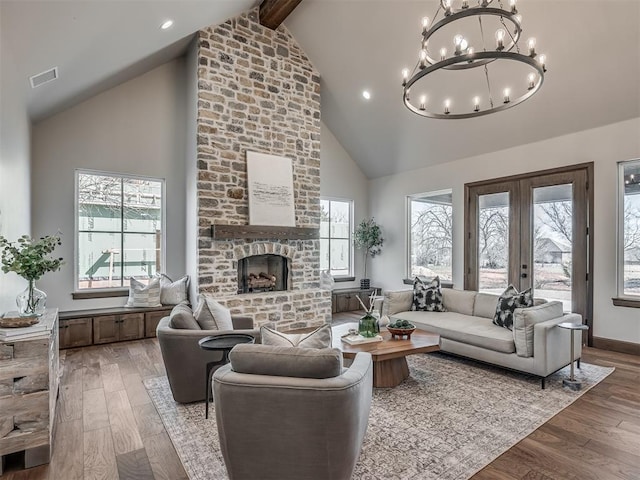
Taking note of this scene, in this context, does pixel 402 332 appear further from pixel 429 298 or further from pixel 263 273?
pixel 263 273

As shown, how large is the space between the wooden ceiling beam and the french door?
4.17 m

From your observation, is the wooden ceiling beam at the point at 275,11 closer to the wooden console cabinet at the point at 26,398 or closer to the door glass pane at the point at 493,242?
the door glass pane at the point at 493,242

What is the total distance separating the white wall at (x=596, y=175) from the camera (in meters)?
4.62

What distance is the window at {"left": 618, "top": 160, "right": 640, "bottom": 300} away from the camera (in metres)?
4.58

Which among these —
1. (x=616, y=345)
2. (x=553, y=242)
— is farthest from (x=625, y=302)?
(x=553, y=242)

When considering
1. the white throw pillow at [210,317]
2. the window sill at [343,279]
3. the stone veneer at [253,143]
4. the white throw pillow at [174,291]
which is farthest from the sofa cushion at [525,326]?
the window sill at [343,279]

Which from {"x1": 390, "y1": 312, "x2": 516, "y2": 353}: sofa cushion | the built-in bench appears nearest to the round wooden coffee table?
{"x1": 390, "y1": 312, "x2": 516, "y2": 353}: sofa cushion

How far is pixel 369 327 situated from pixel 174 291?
3430 mm

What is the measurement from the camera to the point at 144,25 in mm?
4098

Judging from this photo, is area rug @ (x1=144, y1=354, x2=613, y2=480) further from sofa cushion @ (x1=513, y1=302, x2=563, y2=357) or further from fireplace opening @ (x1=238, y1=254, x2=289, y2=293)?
fireplace opening @ (x1=238, y1=254, x2=289, y2=293)

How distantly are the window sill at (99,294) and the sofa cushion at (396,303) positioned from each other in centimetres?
398

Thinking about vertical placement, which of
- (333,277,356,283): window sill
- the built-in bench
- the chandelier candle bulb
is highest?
the chandelier candle bulb

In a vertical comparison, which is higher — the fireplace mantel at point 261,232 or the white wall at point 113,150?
the white wall at point 113,150

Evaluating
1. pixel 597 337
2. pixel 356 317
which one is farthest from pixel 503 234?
pixel 356 317
